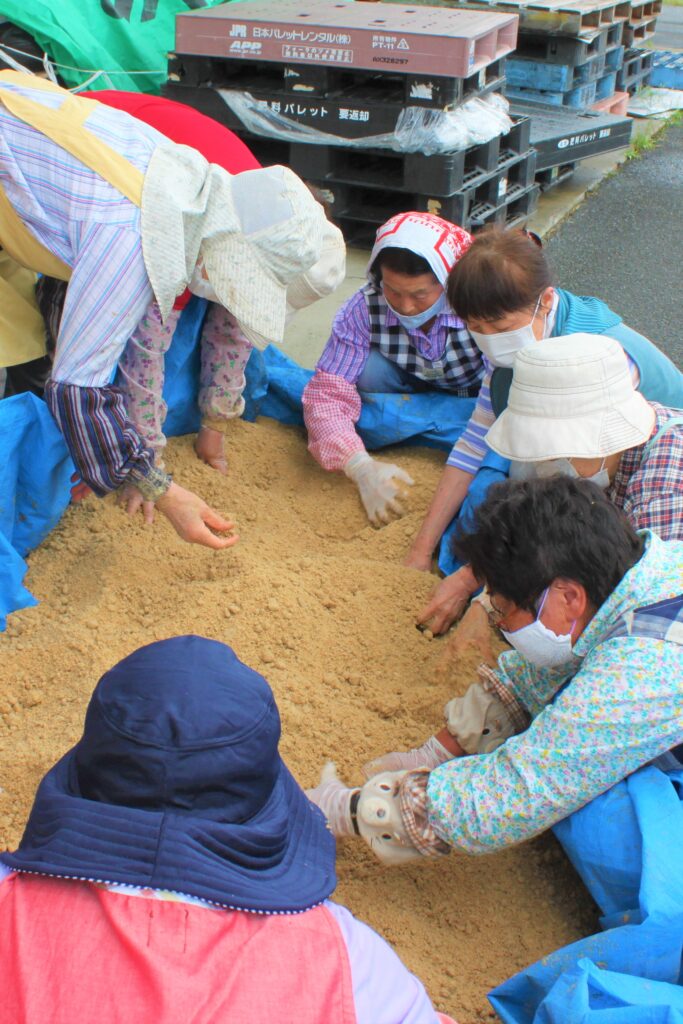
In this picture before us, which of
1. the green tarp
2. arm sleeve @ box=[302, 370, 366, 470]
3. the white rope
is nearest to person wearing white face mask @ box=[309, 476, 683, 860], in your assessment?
arm sleeve @ box=[302, 370, 366, 470]

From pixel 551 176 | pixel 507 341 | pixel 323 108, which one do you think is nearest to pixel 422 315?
pixel 507 341

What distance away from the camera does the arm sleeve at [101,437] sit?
2.09 metres

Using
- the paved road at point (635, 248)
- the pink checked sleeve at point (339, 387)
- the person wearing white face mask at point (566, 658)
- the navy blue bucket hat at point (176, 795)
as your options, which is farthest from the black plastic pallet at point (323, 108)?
the navy blue bucket hat at point (176, 795)

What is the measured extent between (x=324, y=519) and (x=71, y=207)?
3.63ft

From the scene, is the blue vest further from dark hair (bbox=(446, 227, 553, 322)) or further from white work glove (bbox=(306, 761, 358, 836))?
white work glove (bbox=(306, 761, 358, 836))

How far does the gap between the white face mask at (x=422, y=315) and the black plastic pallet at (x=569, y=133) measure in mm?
2325

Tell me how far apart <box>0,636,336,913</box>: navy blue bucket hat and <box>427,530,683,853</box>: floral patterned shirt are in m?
0.49

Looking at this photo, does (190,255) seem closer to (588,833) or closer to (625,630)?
(625,630)

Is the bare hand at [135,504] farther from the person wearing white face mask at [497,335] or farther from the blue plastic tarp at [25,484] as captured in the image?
the person wearing white face mask at [497,335]

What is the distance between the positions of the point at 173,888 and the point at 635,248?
14.6ft

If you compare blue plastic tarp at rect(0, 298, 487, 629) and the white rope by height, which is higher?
the white rope

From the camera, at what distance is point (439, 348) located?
9.29 feet

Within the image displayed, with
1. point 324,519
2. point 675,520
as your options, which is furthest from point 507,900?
point 324,519

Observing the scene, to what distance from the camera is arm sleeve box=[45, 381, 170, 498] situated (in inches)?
82.4
